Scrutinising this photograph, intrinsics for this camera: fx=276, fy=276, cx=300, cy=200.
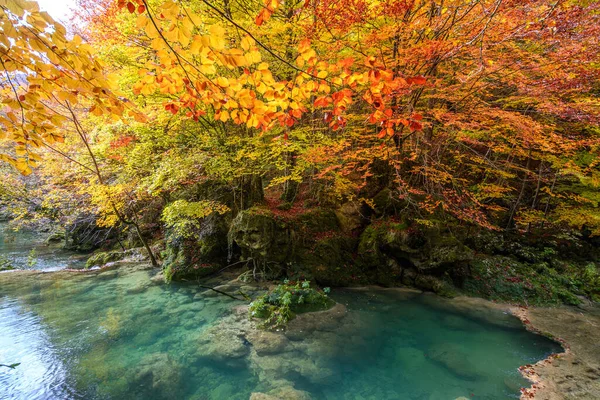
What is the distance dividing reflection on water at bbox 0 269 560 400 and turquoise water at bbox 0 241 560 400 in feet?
0.07

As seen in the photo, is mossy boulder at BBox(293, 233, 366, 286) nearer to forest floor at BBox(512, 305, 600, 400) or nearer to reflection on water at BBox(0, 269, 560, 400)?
reflection on water at BBox(0, 269, 560, 400)

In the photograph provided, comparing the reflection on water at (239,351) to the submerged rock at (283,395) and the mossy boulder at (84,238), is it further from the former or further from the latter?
the mossy boulder at (84,238)

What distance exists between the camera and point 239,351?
524 centimetres

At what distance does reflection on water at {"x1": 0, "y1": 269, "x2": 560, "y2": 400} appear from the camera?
14.5 feet

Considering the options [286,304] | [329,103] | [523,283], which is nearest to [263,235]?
[286,304]

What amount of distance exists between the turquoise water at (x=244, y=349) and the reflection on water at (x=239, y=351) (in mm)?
21

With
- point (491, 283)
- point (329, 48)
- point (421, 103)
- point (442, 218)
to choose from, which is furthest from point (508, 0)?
point (491, 283)

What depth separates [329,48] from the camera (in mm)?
6797

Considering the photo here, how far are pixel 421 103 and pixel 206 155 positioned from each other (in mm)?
6944

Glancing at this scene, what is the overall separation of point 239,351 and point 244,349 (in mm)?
99

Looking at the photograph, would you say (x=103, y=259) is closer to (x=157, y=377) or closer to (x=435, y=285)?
(x=157, y=377)

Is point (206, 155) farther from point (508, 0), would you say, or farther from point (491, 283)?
point (491, 283)

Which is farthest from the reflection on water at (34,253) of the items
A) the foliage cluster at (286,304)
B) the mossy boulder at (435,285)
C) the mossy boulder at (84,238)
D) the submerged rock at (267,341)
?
the mossy boulder at (435,285)

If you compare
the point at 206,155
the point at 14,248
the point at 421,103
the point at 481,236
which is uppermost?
the point at 421,103
